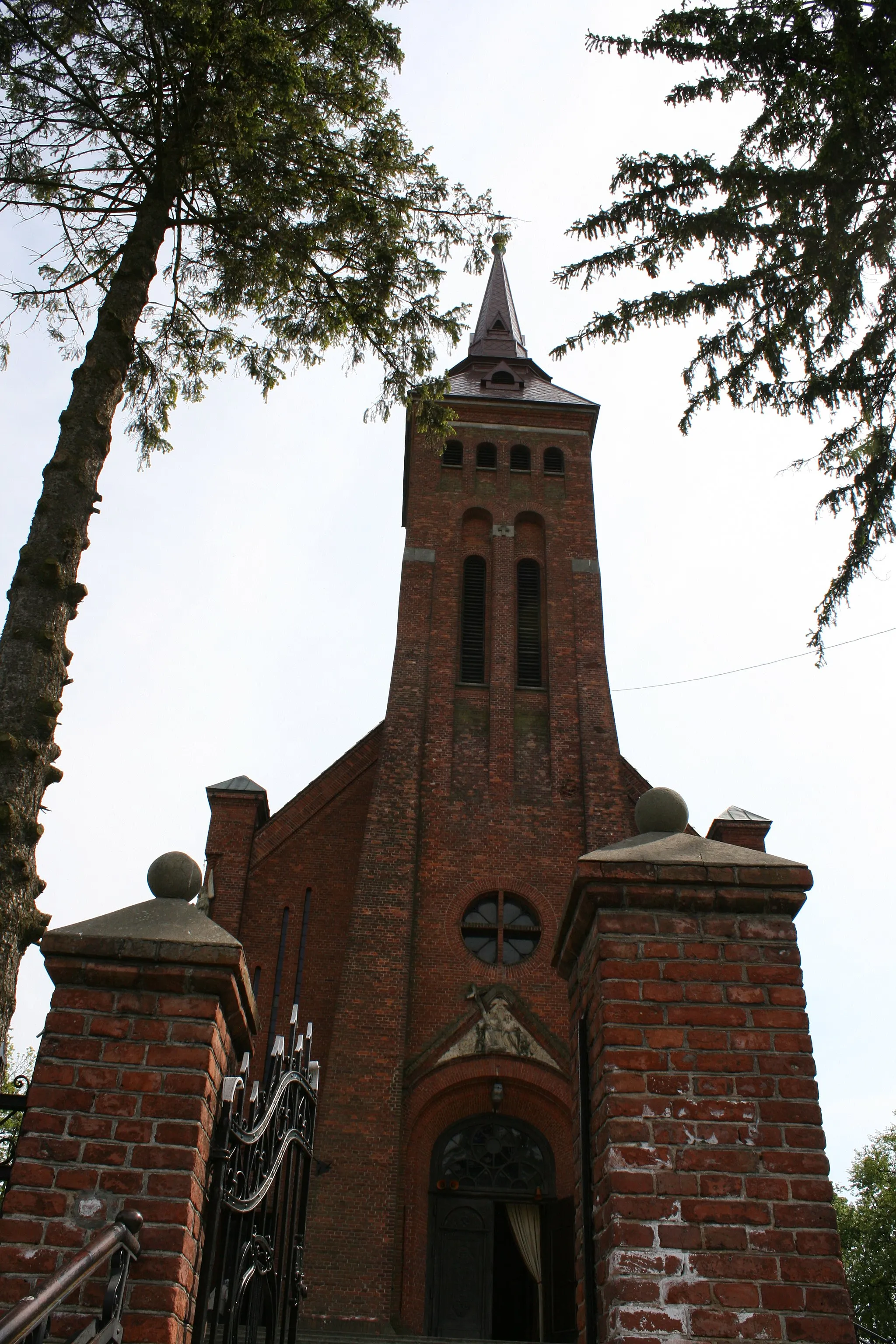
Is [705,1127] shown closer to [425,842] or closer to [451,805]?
[425,842]

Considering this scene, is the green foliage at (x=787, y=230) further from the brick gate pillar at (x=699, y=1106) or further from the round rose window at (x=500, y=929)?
the round rose window at (x=500, y=929)

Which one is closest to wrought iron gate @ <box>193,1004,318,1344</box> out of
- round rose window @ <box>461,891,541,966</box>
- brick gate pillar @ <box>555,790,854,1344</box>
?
brick gate pillar @ <box>555,790,854,1344</box>

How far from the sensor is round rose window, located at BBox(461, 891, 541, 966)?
14.9 meters

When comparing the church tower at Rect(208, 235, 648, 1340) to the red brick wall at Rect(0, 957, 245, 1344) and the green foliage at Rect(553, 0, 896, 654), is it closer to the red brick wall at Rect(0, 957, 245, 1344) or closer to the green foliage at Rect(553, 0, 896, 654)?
the green foliage at Rect(553, 0, 896, 654)

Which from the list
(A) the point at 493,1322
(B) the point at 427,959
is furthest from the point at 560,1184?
(B) the point at 427,959

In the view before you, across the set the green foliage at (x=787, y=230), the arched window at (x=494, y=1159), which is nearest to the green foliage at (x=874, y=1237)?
the arched window at (x=494, y=1159)

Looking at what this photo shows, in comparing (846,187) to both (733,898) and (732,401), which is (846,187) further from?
(733,898)

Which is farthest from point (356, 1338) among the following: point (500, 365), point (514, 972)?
point (500, 365)

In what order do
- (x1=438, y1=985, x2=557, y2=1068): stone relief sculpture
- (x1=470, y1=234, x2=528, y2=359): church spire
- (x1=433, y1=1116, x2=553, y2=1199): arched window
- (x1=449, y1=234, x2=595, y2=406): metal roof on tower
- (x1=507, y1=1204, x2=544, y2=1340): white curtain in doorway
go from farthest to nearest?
(x1=470, y1=234, x2=528, y2=359): church spire → (x1=449, y1=234, x2=595, y2=406): metal roof on tower → (x1=438, y1=985, x2=557, y2=1068): stone relief sculpture → (x1=433, y1=1116, x2=553, y2=1199): arched window → (x1=507, y1=1204, x2=544, y2=1340): white curtain in doorway

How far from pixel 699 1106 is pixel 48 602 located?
3.56 m

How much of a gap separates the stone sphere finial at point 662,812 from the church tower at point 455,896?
6.03 metres

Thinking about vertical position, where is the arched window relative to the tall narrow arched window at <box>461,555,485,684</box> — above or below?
below

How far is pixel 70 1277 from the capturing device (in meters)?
2.32

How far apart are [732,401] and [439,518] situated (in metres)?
12.6
